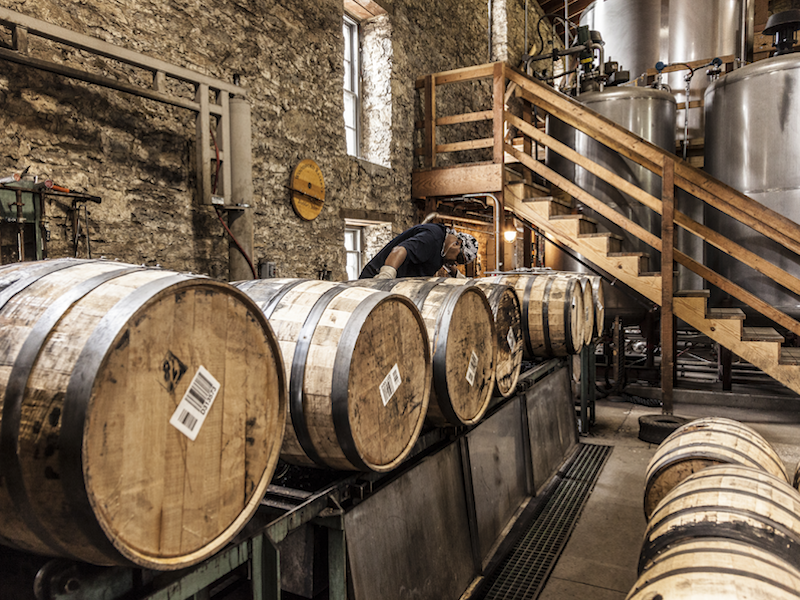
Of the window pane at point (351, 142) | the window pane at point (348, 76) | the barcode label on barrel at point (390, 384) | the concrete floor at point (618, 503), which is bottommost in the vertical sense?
the concrete floor at point (618, 503)

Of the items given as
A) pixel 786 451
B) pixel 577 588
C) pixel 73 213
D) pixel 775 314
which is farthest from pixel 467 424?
pixel 775 314

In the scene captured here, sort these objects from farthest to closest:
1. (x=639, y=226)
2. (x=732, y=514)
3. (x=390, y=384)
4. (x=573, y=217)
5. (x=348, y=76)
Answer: (x=348, y=76) < (x=573, y=217) < (x=639, y=226) < (x=390, y=384) < (x=732, y=514)

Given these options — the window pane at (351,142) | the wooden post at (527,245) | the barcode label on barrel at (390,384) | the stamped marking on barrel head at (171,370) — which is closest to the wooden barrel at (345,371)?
the barcode label on barrel at (390,384)

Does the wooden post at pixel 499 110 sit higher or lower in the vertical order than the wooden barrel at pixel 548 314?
higher

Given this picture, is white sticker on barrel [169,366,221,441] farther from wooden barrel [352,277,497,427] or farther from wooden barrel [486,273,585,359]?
wooden barrel [486,273,585,359]

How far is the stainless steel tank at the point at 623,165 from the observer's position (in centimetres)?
718

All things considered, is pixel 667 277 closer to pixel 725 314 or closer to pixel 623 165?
pixel 725 314

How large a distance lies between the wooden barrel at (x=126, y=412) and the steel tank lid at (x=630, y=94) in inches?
298

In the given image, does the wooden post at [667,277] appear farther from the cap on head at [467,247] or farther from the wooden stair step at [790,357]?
the cap on head at [467,247]

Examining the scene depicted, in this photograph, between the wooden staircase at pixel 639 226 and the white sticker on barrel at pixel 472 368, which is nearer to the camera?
the white sticker on barrel at pixel 472 368

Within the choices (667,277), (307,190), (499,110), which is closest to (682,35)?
(499,110)

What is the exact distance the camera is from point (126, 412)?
46.8 inches

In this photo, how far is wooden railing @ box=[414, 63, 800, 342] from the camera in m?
5.50

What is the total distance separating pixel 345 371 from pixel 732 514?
1.42 metres
